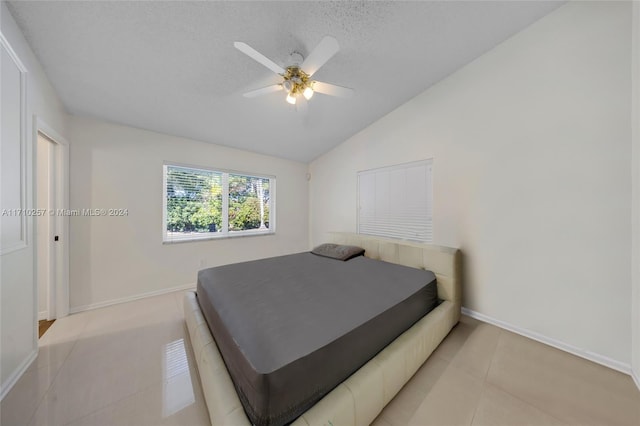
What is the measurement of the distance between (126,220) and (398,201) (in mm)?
3651

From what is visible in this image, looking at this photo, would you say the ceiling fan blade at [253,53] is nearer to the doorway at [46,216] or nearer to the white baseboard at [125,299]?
the doorway at [46,216]

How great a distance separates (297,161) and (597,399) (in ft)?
14.5

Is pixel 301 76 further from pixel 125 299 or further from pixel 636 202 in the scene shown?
pixel 125 299

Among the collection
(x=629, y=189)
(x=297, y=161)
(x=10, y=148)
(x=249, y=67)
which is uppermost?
(x=249, y=67)

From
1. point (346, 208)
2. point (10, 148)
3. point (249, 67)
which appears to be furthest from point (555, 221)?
point (10, 148)

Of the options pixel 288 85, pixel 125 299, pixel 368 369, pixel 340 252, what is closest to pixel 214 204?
pixel 125 299

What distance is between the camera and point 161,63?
6.04 feet

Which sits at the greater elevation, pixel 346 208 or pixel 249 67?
pixel 249 67

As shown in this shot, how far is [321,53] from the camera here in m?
1.51

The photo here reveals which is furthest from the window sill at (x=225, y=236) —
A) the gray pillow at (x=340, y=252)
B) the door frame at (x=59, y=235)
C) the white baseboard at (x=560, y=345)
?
the white baseboard at (x=560, y=345)

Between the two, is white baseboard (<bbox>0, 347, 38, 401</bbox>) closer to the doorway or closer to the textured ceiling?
the doorway

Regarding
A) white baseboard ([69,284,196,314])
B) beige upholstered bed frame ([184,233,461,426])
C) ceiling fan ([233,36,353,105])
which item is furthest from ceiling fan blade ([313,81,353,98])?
white baseboard ([69,284,196,314])

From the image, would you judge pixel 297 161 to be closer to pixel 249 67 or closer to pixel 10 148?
pixel 249 67

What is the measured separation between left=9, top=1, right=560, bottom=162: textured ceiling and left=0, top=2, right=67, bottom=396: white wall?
0.12 metres
